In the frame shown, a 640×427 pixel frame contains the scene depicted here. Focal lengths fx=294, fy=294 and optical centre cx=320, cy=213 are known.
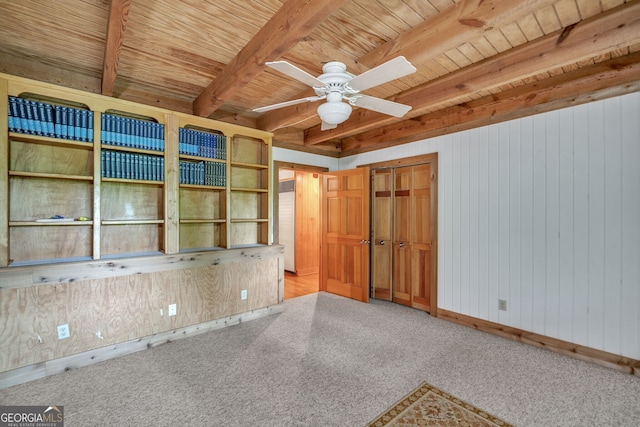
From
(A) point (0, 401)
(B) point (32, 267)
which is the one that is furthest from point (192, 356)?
(B) point (32, 267)

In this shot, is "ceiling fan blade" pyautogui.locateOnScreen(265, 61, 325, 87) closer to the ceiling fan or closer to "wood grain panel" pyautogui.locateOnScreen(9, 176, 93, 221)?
the ceiling fan

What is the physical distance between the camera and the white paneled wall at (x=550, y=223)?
257 cm

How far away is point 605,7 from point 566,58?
33 centimetres

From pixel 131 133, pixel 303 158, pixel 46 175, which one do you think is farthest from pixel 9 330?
pixel 303 158

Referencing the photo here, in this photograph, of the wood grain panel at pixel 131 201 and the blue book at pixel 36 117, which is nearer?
the blue book at pixel 36 117

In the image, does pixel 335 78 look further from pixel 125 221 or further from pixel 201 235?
pixel 201 235

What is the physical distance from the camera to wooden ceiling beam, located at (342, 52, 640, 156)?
2535 mm

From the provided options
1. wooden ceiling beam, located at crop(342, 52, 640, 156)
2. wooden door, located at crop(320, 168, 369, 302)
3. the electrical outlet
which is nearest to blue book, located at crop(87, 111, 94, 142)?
Answer: the electrical outlet

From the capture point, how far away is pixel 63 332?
251cm

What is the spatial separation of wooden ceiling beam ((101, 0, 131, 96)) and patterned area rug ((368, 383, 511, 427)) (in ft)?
9.51

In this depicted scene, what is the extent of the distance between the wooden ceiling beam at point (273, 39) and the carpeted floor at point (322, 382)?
2.44 metres

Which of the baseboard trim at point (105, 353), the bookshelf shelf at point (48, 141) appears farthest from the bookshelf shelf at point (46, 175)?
the baseboard trim at point (105, 353)

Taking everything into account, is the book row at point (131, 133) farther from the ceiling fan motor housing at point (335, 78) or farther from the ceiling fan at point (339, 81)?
the ceiling fan motor housing at point (335, 78)

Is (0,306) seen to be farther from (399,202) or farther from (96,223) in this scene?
(399,202)
